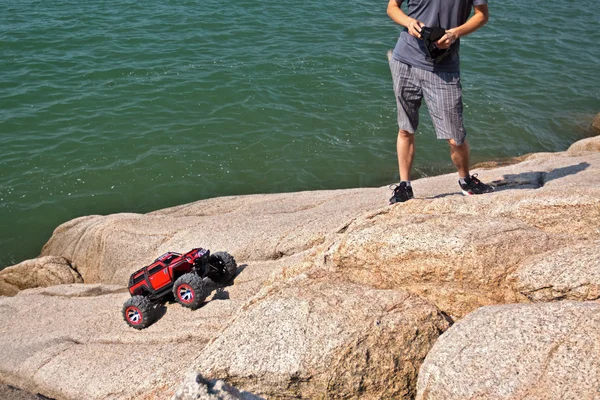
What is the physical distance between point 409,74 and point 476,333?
3.71m

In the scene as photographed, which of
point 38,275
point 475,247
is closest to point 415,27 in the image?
point 475,247

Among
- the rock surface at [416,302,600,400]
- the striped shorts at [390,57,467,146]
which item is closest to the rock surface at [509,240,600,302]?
the rock surface at [416,302,600,400]

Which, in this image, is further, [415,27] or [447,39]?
[415,27]

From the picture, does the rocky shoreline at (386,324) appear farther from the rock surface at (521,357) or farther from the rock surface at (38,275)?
the rock surface at (38,275)

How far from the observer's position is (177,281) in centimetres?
721

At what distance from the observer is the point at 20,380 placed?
6.82 metres

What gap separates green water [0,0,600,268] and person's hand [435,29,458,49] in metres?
7.57

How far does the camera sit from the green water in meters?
14.1

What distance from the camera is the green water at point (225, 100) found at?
1409 centimetres

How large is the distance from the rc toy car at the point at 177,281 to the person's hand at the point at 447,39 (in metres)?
3.57

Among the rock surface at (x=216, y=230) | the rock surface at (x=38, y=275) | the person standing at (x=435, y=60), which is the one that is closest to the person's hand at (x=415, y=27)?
the person standing at (x=435, y=60)

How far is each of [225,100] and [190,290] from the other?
10.7 meters

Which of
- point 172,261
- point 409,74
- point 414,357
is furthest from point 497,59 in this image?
point 414,357

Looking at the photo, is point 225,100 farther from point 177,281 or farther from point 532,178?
point 177,281
